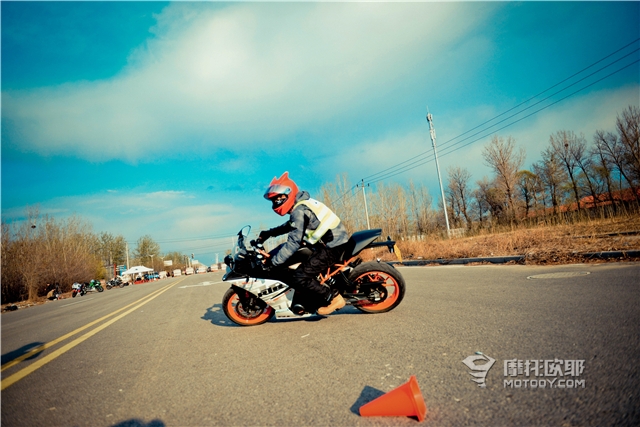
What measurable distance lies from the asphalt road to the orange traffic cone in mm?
44

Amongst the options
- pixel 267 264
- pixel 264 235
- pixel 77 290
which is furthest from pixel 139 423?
pixel 77 290

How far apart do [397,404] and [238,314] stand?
3.42 m

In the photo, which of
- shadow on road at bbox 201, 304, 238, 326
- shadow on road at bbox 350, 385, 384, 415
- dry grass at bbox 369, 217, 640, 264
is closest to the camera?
shadow on road at bbox 350, 385, 384, 415

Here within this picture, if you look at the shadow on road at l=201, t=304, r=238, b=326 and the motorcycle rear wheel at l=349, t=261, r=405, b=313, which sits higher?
the motorcycle rear wheel at l=349, t=261, r=405, b=313

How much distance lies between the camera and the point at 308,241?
159 inches

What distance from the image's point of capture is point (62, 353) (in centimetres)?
412

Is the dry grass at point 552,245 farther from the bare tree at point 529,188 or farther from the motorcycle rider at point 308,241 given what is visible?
the bare tree at point 529,188

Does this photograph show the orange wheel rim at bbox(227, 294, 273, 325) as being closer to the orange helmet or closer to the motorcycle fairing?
the motorcycle fairing

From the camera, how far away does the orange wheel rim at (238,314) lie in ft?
15.3

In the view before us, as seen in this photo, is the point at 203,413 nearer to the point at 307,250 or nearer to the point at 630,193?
the point at 307,250

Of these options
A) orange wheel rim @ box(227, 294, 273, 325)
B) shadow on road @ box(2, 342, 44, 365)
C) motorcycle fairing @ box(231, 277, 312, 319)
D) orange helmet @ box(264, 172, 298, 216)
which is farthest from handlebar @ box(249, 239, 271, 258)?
shadow on road @ box(2, 342, 44, 365)

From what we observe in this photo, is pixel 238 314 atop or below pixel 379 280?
below

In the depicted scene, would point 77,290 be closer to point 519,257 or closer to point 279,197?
point 279,197

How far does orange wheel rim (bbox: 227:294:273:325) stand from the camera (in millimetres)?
4660
